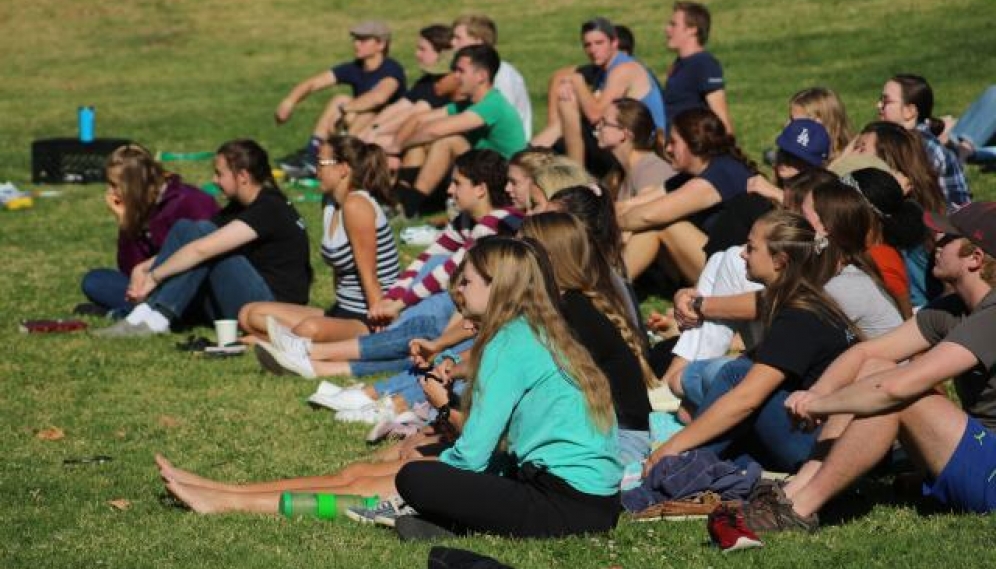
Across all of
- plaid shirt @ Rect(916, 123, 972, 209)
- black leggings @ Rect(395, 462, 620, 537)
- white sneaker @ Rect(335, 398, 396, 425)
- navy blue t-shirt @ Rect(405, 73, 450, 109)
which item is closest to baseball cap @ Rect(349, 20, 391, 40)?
navy blue t-shirt @ Rect(405, 73, 450, 109)

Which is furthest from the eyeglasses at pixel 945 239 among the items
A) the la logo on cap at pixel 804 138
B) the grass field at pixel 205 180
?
the la logo on cap at pixel 804 138

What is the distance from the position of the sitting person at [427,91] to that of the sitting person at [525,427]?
9.77 m

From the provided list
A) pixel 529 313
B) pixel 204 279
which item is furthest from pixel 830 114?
pixel 529 313

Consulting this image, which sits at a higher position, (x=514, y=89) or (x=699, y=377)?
(x=514, y=89)

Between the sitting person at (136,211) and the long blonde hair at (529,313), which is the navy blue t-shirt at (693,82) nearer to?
the sitting person at (136,211)

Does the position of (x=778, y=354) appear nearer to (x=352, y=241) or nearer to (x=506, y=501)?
(x=506, y=501)

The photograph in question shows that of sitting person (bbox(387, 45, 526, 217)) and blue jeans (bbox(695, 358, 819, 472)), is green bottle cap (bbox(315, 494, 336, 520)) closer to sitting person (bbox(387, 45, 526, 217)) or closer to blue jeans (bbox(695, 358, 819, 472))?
blue jeans (bbox(695, 358, 819, 472))

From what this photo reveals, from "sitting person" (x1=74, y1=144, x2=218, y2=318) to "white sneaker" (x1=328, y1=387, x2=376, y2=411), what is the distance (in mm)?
2739

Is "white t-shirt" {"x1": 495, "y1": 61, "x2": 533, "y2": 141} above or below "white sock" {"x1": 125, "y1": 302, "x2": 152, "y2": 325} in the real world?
above

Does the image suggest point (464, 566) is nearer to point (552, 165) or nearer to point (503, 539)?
point (503, 539)

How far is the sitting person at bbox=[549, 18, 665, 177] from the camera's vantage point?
1393 cm

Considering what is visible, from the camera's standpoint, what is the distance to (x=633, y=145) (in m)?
11.5

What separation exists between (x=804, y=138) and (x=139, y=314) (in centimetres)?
476

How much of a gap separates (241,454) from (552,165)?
9.20ft
